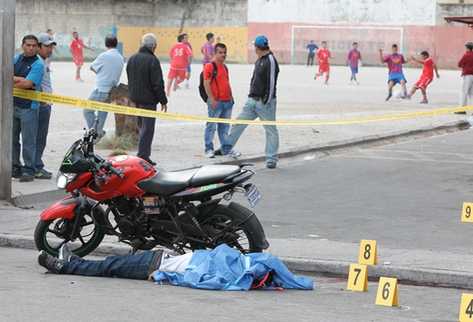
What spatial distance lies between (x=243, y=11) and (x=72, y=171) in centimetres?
6186

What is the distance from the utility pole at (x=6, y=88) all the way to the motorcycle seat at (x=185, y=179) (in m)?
3.65

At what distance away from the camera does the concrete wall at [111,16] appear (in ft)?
229

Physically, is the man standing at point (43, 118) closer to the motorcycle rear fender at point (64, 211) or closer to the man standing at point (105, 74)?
the man standing at point (105, 74)

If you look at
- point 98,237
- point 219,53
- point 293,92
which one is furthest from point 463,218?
point 293,92

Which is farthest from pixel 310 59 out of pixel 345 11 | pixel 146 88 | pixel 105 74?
pixel 146 88

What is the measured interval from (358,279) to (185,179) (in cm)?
164

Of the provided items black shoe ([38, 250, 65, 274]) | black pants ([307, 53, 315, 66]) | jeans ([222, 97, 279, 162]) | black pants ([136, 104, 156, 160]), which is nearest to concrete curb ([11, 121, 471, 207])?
jeans ([222, 97, 279, 162])

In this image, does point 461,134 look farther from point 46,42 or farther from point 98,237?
point 98,237

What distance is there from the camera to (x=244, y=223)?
9.63 metres

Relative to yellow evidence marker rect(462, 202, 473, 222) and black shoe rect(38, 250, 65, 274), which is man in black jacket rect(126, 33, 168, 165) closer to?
yellow evidence marker rect(462, 202, 473, 222)

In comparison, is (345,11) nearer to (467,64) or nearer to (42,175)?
(467,64)

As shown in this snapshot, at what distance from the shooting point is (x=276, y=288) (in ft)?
29.2

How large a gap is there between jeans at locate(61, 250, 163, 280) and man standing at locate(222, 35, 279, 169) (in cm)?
794

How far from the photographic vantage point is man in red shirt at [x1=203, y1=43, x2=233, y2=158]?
59.3ft
